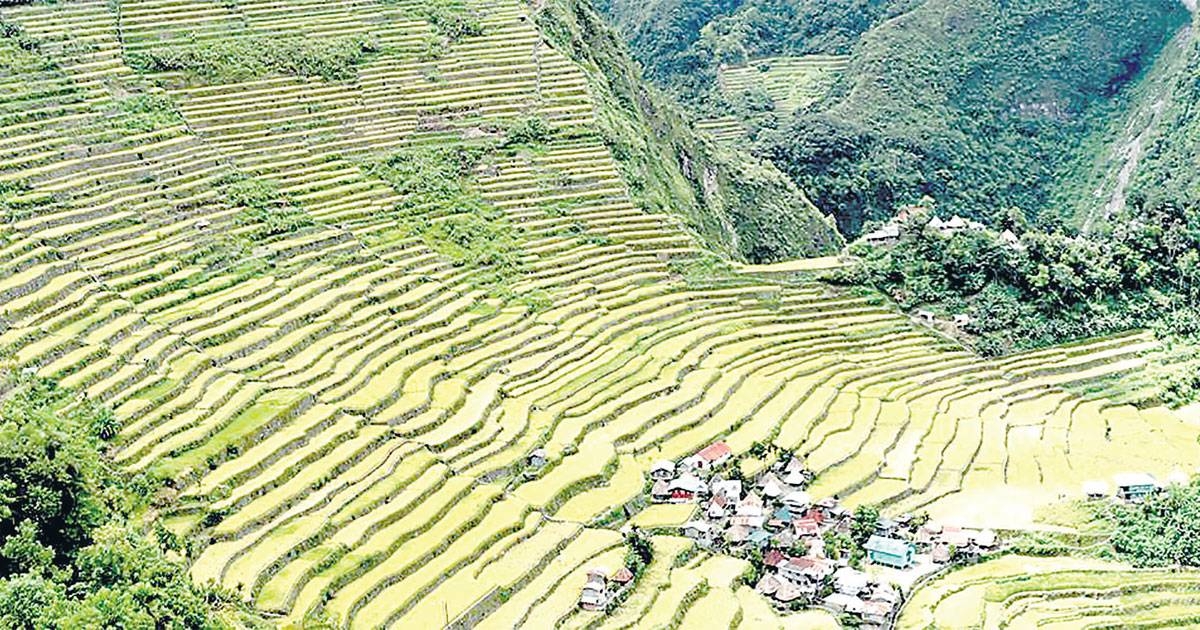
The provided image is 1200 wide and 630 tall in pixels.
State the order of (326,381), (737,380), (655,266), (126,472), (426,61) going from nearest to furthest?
1. (126,472)
2. (326,381)
3. (737,380)
4. (655,266)
5. (426,61)

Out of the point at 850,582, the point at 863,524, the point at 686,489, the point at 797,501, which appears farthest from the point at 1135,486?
the point at 686,489

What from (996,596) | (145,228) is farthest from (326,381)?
(996,596)

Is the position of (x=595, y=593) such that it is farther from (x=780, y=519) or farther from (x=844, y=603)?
(x=780, y=519)

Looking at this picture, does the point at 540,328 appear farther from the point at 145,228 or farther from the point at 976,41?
the point at 976,41

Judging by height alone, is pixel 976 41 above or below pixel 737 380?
above

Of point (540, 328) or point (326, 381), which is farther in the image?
point (540, 328)

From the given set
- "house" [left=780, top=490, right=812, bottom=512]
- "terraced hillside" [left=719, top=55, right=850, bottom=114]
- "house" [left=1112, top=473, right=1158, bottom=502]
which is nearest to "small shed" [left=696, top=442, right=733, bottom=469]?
"house" [left=780, top=490, right=812, bottom=512]
